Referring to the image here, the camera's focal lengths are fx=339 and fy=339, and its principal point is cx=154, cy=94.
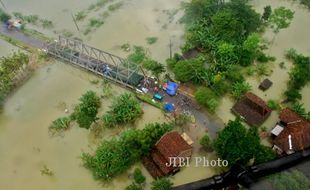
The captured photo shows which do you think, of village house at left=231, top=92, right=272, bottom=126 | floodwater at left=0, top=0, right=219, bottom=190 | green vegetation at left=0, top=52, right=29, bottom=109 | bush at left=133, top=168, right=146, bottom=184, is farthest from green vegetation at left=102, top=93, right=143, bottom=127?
green vegetation at left=0, top=52, right=29, bottom=109

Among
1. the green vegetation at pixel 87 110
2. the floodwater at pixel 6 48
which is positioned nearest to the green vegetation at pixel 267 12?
the green vegetation at pixel 87 110

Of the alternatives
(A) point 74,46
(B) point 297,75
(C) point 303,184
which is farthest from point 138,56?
(C) point 303,184

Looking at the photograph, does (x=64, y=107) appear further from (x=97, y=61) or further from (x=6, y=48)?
(x=6, y=48)

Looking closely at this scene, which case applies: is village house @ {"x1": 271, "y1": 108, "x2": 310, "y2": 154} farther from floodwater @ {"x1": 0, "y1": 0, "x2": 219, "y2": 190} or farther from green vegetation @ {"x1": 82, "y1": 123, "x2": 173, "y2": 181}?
green vegetation @ {"x1": 82, "y1": 123, "x2": 173, "y2": 181}

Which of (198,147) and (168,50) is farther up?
(168,50)

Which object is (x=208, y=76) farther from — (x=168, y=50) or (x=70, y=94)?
(x=70, y=94)

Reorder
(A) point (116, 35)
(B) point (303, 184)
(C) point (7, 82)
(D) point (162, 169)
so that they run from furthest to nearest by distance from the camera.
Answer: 1. (A) point (116, 35)
2. (C) point (7, 82)
3. (D) point (162, 169)
4. (B) point (303, 184)

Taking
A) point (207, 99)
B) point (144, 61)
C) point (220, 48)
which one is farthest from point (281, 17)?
point (144, 61)

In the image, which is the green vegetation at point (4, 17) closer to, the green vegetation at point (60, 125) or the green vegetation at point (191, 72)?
the green vegetation at point (60, 125)
